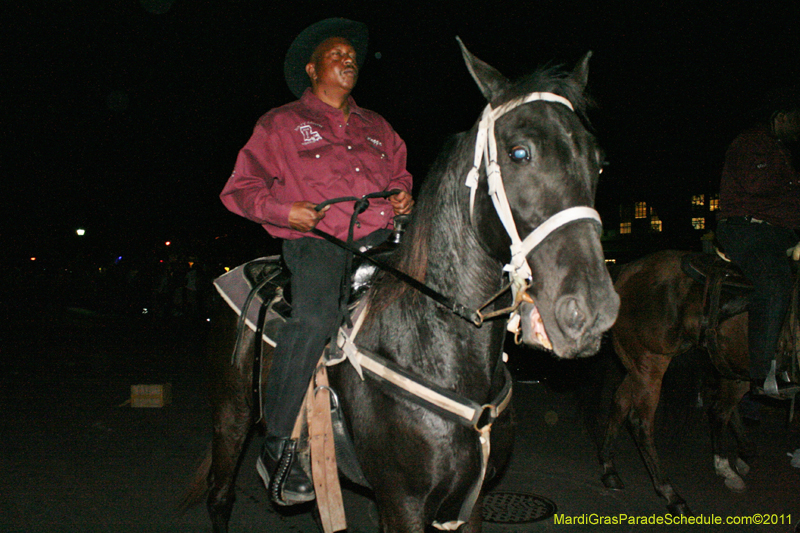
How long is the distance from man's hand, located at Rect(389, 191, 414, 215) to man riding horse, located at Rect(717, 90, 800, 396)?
3668 millimetres

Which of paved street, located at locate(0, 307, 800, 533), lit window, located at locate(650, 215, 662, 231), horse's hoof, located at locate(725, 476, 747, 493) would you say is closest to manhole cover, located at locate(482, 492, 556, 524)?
paved street, located at locate(0, 307, 800, 533)

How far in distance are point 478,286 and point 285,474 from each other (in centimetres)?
140

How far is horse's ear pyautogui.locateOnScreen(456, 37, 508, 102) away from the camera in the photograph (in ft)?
7.43

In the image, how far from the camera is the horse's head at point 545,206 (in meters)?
1.85

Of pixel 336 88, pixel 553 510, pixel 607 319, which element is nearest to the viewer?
pixel 607 319

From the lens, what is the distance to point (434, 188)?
2.47 m

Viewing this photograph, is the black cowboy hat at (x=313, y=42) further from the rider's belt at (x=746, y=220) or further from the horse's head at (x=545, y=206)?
the rider's belt at (x=746, y=220)

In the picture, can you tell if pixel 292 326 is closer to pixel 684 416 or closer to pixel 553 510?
pixel 553 510

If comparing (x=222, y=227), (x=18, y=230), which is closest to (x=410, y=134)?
(x=222, y=227)

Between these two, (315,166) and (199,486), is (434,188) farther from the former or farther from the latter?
(199,486)

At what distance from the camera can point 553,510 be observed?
4.84 meters

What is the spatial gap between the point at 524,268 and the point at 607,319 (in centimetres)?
33

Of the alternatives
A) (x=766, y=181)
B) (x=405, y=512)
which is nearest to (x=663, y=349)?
(x=766, y=181)

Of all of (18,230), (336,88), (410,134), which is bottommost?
(18,230)
